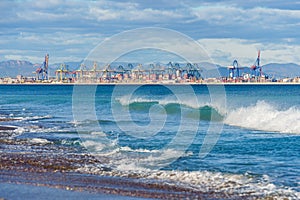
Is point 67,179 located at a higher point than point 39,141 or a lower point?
higher

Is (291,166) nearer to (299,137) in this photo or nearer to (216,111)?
(299,137)

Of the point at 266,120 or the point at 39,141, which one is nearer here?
the point at 39,141

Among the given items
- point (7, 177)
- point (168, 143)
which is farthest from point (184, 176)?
point (168, 143)

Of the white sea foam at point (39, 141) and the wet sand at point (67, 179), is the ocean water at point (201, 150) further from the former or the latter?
the wet sand at point (67, 179)

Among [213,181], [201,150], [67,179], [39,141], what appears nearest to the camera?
[213,181]

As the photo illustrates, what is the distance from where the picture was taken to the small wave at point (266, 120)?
36.0 m

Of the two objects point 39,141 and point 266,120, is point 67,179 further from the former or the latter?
point 266,120

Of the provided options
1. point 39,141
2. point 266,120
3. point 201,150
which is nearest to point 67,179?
point 201,150

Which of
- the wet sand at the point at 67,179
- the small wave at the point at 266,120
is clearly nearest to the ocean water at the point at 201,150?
the small wave at the point at 266,120

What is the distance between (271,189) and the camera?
675 inches

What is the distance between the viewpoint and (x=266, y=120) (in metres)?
40.9

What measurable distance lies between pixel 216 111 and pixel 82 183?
39.8 meters

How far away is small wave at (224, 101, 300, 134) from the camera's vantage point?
1419 inches

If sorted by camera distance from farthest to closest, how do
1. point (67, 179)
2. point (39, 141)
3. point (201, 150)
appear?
1. point (39, 141)
2. point (201, 150)
3. point (67, 179)
